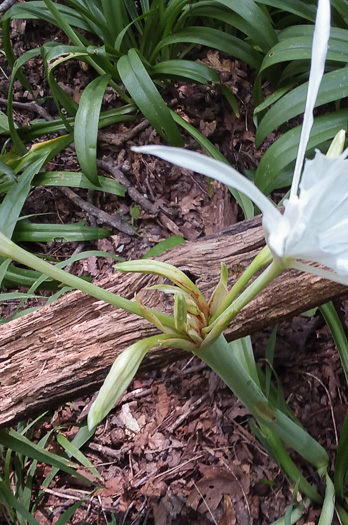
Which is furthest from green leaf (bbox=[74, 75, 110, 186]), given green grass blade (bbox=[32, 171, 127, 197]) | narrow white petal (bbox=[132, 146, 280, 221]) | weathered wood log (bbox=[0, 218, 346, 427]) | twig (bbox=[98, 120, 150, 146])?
narrow white petal (bbox=[132, 146, 280, 221])

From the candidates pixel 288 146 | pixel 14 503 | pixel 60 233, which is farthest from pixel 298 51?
pixel 14 503

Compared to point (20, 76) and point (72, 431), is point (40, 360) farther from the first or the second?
point (20, 76)

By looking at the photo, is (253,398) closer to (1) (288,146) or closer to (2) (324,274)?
(2) (324,274)

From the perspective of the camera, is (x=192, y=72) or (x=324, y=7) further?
(x=192, y=72)

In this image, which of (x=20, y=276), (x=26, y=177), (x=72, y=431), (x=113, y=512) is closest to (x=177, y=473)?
(x=113, y=512)

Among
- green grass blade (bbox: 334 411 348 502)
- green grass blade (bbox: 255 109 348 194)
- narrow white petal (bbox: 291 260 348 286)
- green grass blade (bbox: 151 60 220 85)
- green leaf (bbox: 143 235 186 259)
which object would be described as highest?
green grass blade (bbox: 151 60 220 85)

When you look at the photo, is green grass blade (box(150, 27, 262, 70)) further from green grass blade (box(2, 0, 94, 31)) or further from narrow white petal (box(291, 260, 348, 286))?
narrow white petal (box(291, 260, 348, 286))
